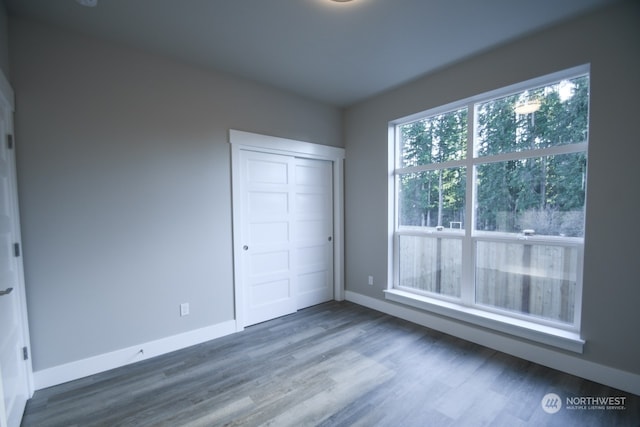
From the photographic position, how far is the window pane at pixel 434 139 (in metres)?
2.96

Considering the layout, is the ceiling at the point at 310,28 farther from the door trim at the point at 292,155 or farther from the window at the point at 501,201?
the door trim at the point at 292,155

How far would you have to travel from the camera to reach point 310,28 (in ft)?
7.32

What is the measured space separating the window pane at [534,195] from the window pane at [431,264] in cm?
44

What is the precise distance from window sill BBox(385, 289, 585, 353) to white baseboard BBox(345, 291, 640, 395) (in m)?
0.07

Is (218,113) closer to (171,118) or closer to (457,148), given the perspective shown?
(171,118)

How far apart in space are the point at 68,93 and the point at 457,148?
141 inches

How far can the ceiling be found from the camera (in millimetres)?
1959

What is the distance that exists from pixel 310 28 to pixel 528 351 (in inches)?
131

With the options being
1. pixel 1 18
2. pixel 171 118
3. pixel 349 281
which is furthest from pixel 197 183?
pixel 349 281

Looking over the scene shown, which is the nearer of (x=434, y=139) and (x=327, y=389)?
(x=327, y=389)

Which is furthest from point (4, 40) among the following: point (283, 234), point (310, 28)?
point (283, 234)

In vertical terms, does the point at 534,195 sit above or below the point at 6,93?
below

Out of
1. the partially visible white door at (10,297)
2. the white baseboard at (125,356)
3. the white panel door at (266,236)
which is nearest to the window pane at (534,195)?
the white panel door at (266,236)

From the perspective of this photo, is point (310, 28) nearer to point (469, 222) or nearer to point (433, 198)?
point (433, 198)
